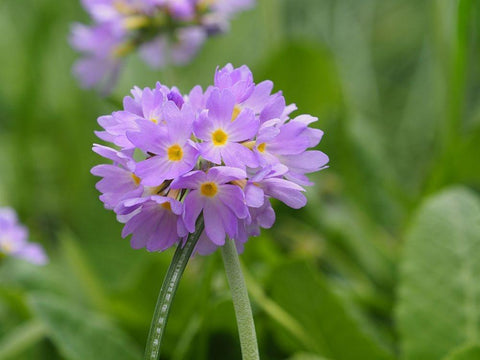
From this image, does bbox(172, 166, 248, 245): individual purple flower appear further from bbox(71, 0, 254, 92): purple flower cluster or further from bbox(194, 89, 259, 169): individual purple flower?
bbox(71, 0, 254, 92): purple flower cluster

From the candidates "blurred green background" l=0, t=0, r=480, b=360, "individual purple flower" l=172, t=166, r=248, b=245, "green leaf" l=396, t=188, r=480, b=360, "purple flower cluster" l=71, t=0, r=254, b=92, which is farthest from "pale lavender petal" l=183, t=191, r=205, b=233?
"purple flower cluster" l=71, t=0, r=254, b=92

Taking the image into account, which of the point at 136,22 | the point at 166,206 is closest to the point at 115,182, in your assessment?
the point at 166,206

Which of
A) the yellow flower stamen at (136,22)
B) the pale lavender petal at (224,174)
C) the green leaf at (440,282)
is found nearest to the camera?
the pale lavender petal at (224,174)

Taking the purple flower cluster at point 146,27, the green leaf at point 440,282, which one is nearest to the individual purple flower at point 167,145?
the green leaf at point 440,282

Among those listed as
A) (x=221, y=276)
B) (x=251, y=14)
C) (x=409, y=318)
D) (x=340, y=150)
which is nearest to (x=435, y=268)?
(x=409, y=318)

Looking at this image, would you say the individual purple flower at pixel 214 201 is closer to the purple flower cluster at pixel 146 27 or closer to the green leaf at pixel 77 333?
the green leaf at pixel 77 333

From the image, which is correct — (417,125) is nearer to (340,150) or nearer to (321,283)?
(340,150)
